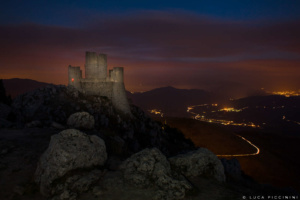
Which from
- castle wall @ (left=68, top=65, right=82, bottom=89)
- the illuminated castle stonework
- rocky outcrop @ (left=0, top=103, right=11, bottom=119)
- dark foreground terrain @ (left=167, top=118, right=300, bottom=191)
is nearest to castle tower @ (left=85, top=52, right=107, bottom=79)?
the illuminated castle stonework

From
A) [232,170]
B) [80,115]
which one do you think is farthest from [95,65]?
[232,170]

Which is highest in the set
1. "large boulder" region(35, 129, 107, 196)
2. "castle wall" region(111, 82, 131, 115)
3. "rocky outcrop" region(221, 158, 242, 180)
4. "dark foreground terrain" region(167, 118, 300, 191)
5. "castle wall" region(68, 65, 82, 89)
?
"castle wall" region(68, 65, 82, 89)

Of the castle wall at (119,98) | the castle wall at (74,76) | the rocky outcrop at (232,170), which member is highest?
the castle wall at (74,76)

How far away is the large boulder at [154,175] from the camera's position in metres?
11.4

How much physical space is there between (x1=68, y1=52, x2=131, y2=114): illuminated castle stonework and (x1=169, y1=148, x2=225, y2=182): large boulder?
30.0 m

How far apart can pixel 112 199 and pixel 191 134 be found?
61.7 meters

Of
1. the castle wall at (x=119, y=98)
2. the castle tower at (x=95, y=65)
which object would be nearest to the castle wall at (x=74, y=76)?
the castle tower at (x=95, y=65)

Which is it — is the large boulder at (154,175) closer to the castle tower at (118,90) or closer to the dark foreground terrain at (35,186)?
the dark foreground terrain at (35,186)

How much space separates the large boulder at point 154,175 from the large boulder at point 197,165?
107 cm

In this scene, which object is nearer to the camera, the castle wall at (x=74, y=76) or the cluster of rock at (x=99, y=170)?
the cluster of rock at (x=99, y=170)

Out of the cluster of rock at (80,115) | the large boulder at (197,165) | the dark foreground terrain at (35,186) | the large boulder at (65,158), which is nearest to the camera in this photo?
the dark foreground terrain at (35,186)

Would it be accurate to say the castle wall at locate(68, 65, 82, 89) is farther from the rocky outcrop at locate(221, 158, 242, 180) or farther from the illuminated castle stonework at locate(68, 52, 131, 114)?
the rocky outcrop at locate(221, 158, 242, 180)

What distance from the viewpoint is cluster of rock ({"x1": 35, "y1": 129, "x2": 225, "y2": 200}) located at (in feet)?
38.0

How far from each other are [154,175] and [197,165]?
3418mm
